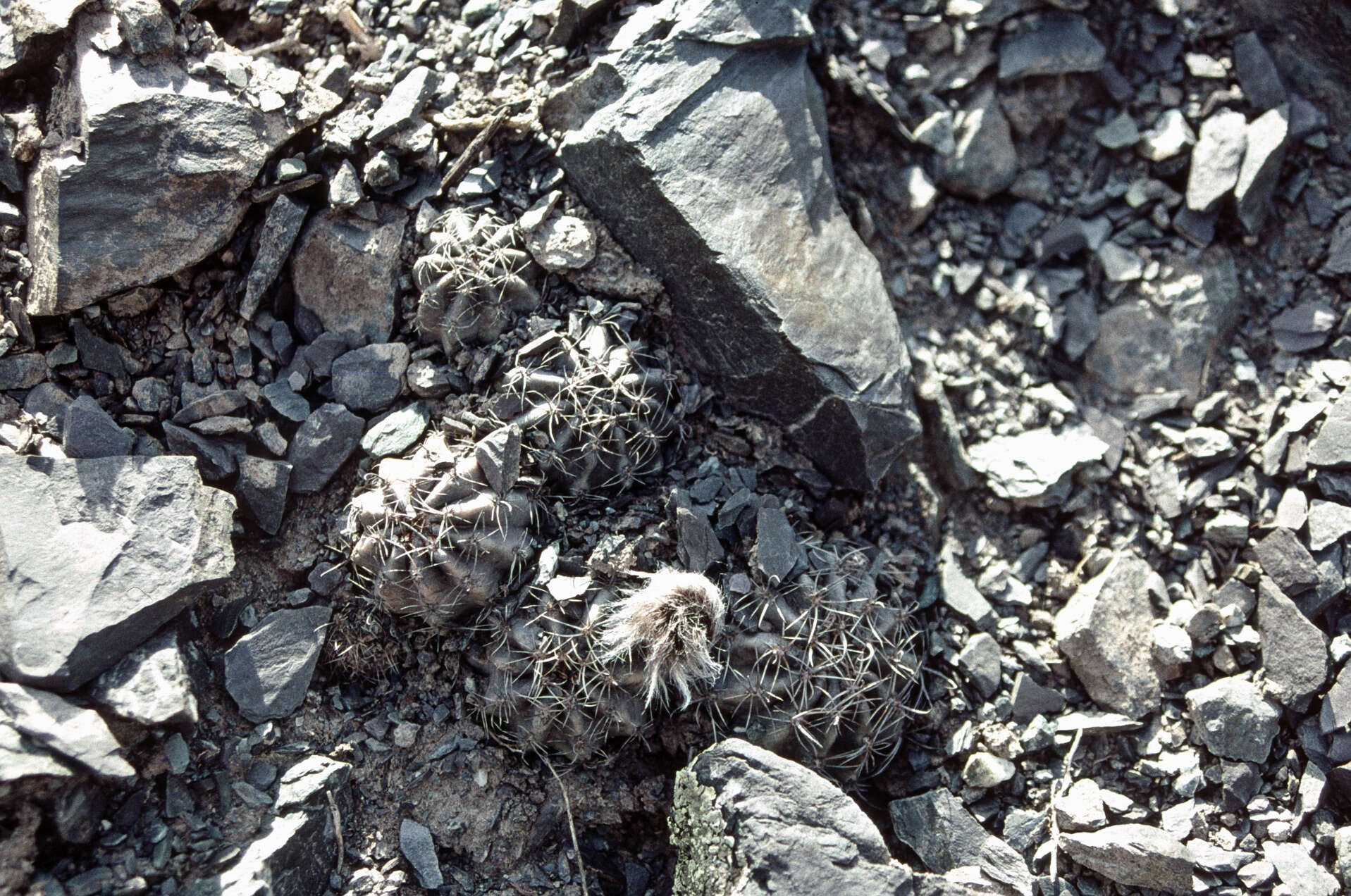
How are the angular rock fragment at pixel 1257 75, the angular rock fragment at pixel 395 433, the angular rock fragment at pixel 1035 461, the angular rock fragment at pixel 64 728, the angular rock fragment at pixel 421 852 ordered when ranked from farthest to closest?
the angular rock fragment at pixel 1257 75 → the angular rock fragment at pixel 1035 461 → the angular rock fragment at pixel 395 433 → the angular rock fragment at pixel 421 852 → the angular rock fragment at pixel 64 728

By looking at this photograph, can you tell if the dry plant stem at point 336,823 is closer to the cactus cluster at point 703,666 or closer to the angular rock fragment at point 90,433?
the cactus cluster at point 703,666

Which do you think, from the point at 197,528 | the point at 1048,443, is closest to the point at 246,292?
the point at 197,528

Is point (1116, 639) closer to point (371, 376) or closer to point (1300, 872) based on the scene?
point (1300, 872)

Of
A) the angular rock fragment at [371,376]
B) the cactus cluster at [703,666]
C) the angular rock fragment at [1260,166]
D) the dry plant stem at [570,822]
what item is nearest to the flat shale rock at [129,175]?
the angular rock fragment at [371,376]

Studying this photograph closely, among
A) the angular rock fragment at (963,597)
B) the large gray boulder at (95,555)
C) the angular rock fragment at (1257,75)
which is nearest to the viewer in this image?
the large gray boulder at (95,555)

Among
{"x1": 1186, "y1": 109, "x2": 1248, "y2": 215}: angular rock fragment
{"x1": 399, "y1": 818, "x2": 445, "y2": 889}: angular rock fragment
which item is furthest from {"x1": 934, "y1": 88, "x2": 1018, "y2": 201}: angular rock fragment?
{"x1": 399, "y1": 818, "x2": 445, "y2": 889}: angular rock fragment

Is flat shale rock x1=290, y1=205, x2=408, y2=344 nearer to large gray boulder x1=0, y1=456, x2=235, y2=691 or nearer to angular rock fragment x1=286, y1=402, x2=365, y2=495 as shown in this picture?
angular rock fragment x1=286, y1=402, x2=365, y2=495

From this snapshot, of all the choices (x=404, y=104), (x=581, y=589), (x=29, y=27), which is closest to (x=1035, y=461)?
(x=581, y=589)
